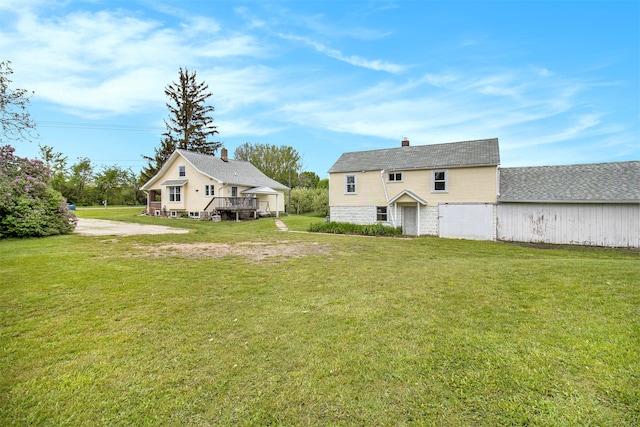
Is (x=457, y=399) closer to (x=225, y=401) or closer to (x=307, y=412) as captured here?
(x=307, y=412)

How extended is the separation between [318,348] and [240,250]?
27.2ft

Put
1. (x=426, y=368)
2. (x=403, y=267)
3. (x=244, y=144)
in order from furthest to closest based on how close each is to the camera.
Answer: (x=244, y=144) < (x=403, y=267) < (x=426, y=368)

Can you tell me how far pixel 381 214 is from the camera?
807 inches

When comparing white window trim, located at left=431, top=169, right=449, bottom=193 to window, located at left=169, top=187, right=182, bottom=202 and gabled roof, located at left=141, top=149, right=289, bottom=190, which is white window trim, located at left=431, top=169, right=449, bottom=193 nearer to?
gabled roof, located at left=141, top=149, right=289, bottom=190

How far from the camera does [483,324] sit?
4.45 metres

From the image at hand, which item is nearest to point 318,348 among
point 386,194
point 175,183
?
point 386,194

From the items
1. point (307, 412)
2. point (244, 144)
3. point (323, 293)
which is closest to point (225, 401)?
point (307, 412)

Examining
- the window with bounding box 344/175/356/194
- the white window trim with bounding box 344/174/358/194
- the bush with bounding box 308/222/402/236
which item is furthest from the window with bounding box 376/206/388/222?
the window with bounding box 344/175/356/194

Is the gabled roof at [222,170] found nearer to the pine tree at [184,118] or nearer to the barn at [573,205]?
the pine tree at [184,118]

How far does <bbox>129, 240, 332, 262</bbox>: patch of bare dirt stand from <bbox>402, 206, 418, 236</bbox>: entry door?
28.2 ft

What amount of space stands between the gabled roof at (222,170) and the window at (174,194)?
7.65 ft

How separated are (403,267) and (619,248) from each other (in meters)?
13.0

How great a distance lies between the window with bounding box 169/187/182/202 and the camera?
97.2 feet

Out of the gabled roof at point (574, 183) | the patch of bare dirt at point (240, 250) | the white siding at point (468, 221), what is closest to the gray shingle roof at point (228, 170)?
the patch of bare dirt at point (240, 250)
